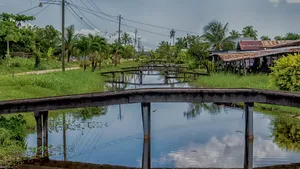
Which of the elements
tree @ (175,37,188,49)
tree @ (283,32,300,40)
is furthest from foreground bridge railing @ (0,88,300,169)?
tree @ (175,37,188,49)

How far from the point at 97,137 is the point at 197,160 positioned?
14.0 ft

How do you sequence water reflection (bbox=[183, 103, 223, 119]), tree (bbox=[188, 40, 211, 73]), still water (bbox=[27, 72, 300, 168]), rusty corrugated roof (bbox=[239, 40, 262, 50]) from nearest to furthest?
still water (bbox=[27, 72, 300, 168]), water reflection (bbox=[183, 103, 223, 119]), tree (bbox=[188, 40, 211, 73]), rusty corrugated roof (bbox=[239, 40, 262, 50])

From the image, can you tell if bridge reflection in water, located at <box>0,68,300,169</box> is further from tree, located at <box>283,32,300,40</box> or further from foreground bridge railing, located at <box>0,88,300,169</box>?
tree, located at <box>283,32,300,40</box>

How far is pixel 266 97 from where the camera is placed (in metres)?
11.7

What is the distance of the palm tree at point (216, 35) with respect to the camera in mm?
55719

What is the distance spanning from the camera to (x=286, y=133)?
13.9m

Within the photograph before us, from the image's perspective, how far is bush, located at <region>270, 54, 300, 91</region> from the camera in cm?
1972

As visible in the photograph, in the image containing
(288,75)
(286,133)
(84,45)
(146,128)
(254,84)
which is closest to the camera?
(146,128)

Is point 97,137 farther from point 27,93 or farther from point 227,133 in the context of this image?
point 27,93

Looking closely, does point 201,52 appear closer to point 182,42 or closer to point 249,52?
point 249,52

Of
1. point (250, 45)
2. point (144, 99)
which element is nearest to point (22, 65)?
point (144, 99)

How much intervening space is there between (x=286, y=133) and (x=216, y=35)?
4369cm

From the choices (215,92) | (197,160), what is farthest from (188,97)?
(197,160)

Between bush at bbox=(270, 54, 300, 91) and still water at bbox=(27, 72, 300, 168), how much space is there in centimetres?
292
